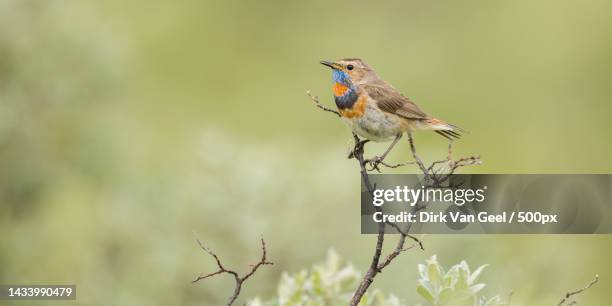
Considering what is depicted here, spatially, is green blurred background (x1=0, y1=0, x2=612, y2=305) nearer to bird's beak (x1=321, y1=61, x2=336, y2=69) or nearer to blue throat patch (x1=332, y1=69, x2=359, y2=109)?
blue throat patch (x1=332, y1=69, x2=359, y2=109)

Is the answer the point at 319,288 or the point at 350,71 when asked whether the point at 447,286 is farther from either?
the point at 350,71

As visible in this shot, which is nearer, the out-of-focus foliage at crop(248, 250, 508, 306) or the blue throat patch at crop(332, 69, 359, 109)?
the out-of-focus foliage at crop(248, 250, 508, 306)

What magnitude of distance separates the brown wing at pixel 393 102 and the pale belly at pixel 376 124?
0.03 meters

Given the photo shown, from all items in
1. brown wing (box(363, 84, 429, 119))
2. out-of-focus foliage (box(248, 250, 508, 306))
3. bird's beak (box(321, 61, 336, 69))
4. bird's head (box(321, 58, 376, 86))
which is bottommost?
out-of-focus foliage (box(248, 250, 508, 306))

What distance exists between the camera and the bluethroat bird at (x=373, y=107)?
3373 millimetres

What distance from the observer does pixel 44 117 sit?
21.6ft

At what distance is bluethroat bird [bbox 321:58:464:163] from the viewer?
133 inches

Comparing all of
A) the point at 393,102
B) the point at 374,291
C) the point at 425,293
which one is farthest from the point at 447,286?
the point at 393,102

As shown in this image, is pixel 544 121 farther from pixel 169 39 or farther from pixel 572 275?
pixel 572 275

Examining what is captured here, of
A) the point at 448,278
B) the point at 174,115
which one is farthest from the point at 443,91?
the point at 448,278

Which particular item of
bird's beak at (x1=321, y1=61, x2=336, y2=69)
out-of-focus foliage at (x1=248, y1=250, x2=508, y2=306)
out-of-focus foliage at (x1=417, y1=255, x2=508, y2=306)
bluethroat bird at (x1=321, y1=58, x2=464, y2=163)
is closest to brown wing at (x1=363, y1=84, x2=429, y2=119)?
bluethroat bird at (x1=321, y1=58, x2=464, y2=163)

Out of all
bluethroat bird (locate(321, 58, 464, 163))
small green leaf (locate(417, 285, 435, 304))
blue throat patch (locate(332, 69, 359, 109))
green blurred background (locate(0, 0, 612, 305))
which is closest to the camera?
small green leaf (locate(417, 285, 435, 304))

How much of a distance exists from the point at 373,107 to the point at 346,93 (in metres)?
0.16

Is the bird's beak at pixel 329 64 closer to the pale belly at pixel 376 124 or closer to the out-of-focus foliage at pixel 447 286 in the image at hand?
the pale belly at pixel 376 124
